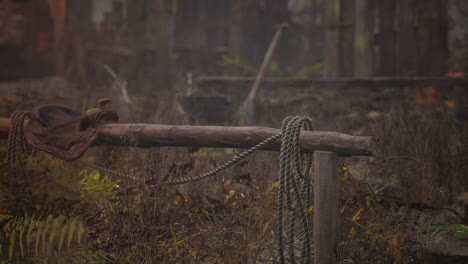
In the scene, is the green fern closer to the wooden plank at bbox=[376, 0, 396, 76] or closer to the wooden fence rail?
the wooden fence rail

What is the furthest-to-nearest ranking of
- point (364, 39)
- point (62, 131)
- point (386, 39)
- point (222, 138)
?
point (386, 39) < point (364, 39) < point (62, 131) < point (222, 138)

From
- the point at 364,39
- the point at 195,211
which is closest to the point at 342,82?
the point at 364,39

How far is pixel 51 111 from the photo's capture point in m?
4.46

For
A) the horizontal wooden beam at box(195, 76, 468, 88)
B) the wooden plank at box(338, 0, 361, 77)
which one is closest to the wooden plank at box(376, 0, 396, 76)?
the wooden plank at box(338, 0, 361, 77)

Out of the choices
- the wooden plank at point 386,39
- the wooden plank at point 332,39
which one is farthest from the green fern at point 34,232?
the wooden plank at point 386,39

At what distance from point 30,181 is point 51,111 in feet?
2.22

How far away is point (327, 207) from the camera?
3.08 m

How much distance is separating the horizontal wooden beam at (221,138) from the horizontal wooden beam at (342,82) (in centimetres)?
500

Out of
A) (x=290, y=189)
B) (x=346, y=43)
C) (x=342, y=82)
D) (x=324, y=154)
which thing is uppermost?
(x=346, y=43)

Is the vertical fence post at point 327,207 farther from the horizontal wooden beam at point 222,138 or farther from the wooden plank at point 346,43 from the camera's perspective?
the wooden plank at point 346,43

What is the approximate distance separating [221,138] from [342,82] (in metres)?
5.75

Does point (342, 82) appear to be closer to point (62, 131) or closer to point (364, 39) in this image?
point (364, 39)

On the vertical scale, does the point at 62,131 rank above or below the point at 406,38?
below

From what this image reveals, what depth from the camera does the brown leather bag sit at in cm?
408
